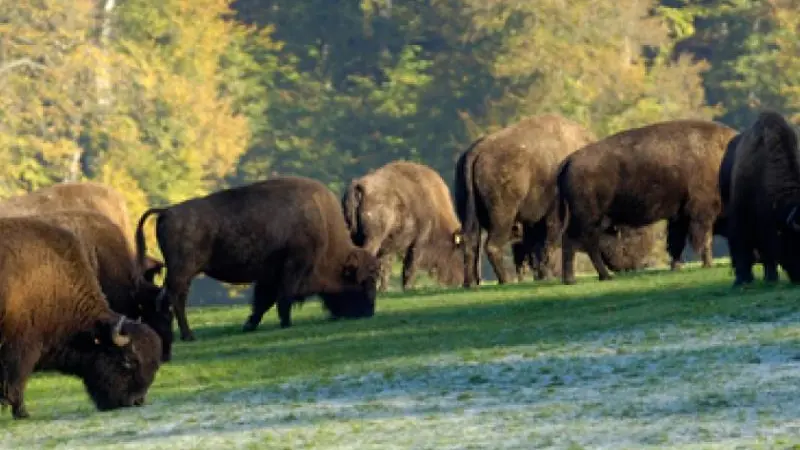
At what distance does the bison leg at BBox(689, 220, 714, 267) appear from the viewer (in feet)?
107

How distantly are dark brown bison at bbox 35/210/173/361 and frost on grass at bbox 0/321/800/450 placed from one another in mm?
4164

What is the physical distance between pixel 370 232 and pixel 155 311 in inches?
Result: 514

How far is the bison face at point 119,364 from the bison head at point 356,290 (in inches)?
339

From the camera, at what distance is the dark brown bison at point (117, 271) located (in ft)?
87.6

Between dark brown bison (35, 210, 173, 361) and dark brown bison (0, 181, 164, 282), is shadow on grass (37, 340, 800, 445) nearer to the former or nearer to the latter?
dark brown bison (35, 210, 173, 361)

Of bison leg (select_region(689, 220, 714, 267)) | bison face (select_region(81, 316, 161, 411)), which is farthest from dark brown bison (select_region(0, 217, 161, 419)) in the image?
bison leg (select_region(689, 220, 714, 267))

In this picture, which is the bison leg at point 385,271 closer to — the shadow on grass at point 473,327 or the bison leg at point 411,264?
the bison leg at point 411,264

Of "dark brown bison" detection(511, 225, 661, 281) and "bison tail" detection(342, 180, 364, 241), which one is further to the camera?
"bison tail" detection(342, 180, 364, 241)

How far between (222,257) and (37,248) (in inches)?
344

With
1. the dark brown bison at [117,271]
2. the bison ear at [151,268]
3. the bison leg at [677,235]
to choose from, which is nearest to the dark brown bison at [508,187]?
the bison leg at [677,235]

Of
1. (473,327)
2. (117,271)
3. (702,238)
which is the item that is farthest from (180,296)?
(702,238)

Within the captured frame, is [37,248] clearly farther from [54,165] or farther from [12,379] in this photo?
[54,165]

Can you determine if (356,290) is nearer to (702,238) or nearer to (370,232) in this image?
(702,238)

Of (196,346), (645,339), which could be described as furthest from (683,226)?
(645,339)
